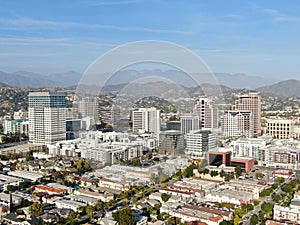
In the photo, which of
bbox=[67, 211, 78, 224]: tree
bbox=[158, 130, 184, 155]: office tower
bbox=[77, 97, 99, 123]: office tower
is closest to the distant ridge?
Result: bbox=[77, 97, 99, 123]: office tower

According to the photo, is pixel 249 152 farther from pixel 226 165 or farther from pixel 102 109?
pixel 102 109

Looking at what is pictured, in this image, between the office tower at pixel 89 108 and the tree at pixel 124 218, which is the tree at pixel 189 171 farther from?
the office tower at pixel 89 108

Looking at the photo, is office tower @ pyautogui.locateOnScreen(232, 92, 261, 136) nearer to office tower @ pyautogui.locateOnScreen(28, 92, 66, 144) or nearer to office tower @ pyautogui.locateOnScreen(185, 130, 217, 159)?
office tower @ pyautogui.locateOnScreen(185, 130, 217, 159)

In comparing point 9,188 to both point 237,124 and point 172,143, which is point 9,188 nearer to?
point 172,143

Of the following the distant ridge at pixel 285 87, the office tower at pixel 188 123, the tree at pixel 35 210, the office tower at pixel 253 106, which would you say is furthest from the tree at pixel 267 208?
the distant ridge at pixel 285 87

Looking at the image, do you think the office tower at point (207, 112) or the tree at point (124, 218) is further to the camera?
the office tower at point (207, 112)

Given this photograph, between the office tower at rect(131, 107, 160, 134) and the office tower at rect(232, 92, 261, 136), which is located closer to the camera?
the office tower at rect(131, 107, 160, 134)

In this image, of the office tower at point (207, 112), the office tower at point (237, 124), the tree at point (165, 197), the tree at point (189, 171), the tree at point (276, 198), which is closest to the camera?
the tree at point (165, 197)
